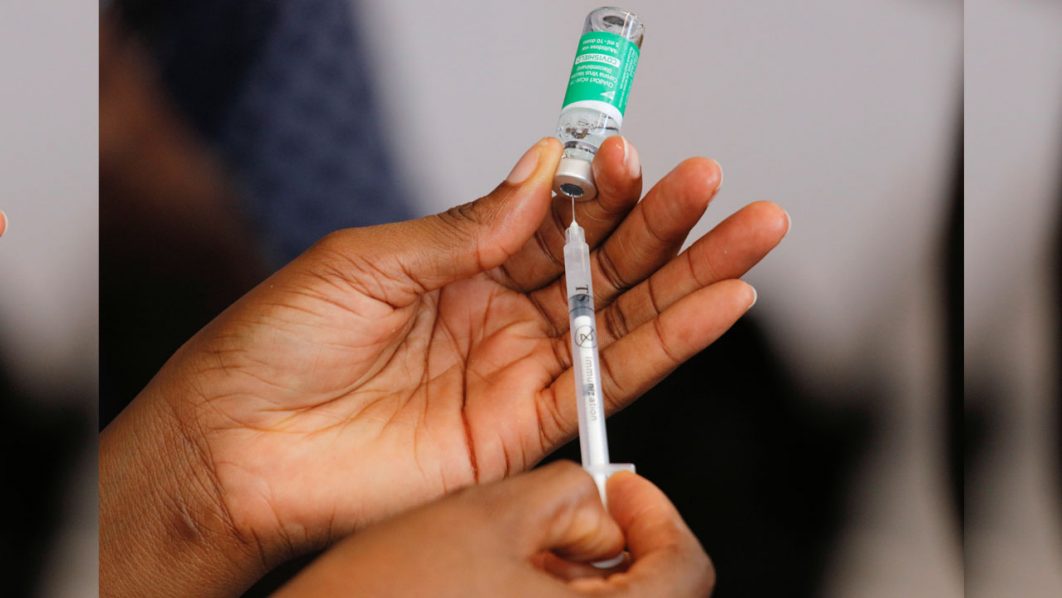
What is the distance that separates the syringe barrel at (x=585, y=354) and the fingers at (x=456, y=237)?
0.07 m

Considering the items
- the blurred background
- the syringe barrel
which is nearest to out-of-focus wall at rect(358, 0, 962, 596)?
the blurred background

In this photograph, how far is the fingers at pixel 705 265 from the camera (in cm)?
92

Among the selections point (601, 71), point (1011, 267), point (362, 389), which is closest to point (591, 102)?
point (601, 71)

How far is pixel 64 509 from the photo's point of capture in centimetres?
89

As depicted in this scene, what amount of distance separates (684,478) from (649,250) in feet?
1.06

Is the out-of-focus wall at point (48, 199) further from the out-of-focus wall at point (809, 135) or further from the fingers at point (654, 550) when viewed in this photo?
the fingers at point (654, 550)

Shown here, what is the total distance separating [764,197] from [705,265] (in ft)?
0.60

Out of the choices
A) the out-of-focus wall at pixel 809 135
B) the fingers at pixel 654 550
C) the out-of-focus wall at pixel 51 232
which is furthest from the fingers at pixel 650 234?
the out-of-focus wall at pixel 51 232

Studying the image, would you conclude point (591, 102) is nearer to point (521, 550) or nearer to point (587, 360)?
point (587, 360)

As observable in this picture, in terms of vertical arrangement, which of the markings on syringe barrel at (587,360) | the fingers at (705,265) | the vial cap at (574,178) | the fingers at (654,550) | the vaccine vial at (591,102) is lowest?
the fingers at (654,550)

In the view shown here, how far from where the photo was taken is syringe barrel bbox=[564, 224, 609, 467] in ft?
2.73

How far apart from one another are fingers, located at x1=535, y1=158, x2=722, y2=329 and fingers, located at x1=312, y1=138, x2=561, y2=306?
139mm

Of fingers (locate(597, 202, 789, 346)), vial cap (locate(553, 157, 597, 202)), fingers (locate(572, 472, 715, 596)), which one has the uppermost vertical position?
vial cap (locate(553, 157, 597, 202))

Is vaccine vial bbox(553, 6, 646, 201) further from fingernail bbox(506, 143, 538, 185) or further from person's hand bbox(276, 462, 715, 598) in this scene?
person's hand bbox(276, 462, 715, 598)
